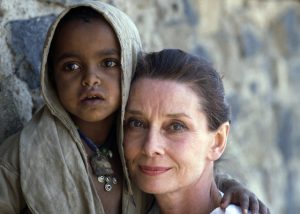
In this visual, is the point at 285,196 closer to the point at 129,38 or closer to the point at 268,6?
the point at 268,6

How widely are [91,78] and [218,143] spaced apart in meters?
0.44


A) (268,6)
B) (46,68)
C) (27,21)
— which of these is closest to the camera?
(46,68)

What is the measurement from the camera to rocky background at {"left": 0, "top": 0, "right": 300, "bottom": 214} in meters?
3.29

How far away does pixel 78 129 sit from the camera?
1.96 meters

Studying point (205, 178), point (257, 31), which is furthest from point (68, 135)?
point (257, 31)

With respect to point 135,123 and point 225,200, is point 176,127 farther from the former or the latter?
point 225,200

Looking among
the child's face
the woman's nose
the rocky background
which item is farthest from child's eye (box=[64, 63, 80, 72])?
the rocky background

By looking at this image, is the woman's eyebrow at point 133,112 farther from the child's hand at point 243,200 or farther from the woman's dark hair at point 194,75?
the child's hand at point 243,200

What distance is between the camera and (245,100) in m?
4.34

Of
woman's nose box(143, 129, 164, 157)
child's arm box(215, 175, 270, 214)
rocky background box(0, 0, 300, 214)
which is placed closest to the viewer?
woman's nose box(143, 129, 164, 157)

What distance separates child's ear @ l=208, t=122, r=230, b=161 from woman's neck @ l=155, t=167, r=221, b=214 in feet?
0.25

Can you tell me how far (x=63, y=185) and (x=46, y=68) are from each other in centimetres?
38

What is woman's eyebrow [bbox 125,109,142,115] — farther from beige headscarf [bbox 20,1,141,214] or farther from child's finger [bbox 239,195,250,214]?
child's finger [bbox 239,195,250,214]

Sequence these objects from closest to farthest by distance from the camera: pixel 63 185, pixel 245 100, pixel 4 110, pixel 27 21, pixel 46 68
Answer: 1. pixel 63 185
2. pixel 46 68
3. pixel 4 110
4. pixel 27 21
5. pixel 245 100
